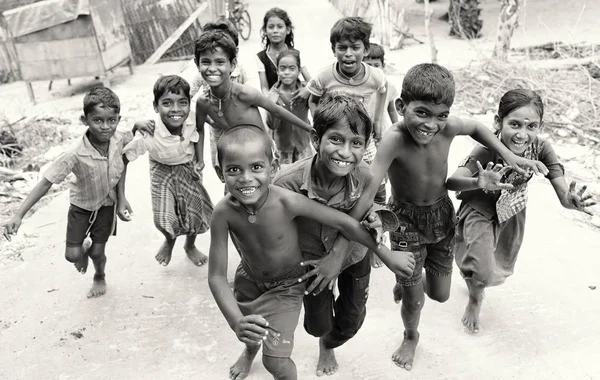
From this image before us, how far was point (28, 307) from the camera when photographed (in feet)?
10.2

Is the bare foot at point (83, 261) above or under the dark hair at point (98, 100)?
under

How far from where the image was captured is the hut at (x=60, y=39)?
895 centimetres

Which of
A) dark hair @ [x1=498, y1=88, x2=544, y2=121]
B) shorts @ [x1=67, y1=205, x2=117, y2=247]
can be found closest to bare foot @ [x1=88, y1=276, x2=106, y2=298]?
shorts @ [x1=67, y1=205, x2=117, y2=247]

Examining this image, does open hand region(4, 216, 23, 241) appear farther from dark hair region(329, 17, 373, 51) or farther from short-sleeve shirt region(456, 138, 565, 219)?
short-sleeve shirt region(456, 138, 565, 219)

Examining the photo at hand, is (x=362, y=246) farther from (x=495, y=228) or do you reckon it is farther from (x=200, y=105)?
(x=200, y=105)

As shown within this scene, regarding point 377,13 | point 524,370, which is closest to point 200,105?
point 524,370

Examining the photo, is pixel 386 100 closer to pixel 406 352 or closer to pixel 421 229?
pixel 421 229

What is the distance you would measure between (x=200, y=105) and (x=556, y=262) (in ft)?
8.18

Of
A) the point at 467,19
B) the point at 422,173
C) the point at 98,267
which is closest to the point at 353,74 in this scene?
the point at 422,173

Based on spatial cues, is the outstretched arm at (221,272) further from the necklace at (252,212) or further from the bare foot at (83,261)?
the bare foot at (83,261)

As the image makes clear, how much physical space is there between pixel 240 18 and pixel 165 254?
32.4ft

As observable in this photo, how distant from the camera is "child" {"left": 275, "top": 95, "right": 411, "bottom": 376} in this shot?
200 centimetres

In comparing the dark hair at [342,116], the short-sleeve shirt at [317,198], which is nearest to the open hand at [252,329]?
the short-sleeve shirt at [317,198]

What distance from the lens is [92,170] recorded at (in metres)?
2.91
